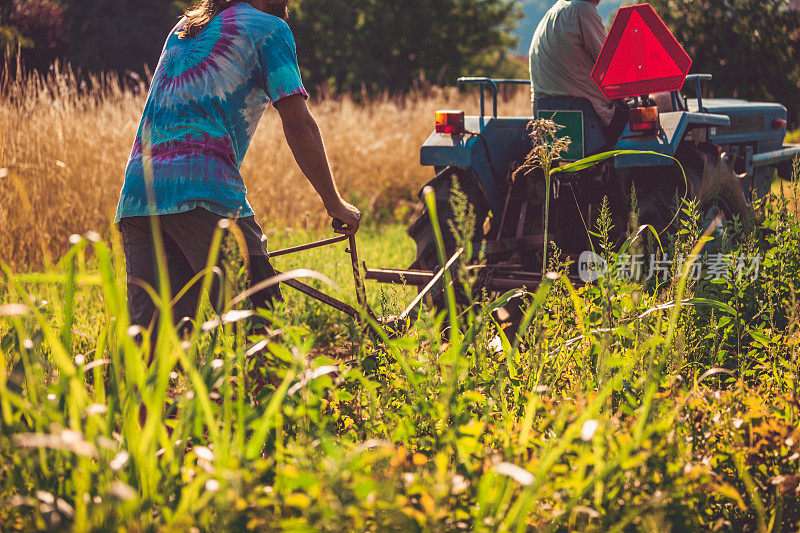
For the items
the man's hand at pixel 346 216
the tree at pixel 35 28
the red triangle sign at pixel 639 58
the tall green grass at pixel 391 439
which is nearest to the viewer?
the tall green grass at pixel 391 439

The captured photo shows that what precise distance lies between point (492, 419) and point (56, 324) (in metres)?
2.54

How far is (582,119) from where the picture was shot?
3719 mm

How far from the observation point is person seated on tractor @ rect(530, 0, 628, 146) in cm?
363

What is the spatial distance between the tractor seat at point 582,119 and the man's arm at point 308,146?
1.68m

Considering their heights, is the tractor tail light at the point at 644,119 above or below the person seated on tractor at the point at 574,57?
below

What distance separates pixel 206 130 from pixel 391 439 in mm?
1164

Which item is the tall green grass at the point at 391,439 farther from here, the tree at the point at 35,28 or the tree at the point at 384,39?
the tree at the point at 384,39

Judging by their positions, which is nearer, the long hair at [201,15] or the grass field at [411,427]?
the grass field at [411,427]

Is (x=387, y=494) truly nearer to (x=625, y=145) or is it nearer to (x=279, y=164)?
(x=625, y=145)

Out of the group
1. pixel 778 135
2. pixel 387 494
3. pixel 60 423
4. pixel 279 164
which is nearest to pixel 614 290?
pixel 387 494

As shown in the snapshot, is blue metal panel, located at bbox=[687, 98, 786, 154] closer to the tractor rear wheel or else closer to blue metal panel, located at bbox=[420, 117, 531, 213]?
blue metal panel, located at bbox=[420, 117, 531, 213]

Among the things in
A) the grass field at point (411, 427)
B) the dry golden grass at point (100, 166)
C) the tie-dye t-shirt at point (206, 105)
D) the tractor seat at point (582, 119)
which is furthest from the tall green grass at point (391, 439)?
the dry golden grass at point (100, 166)

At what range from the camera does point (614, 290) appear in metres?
2.23

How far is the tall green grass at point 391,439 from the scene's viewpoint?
1449mm
